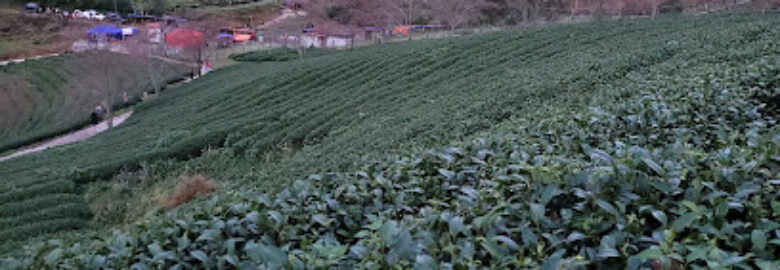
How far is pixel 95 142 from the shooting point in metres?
22.3

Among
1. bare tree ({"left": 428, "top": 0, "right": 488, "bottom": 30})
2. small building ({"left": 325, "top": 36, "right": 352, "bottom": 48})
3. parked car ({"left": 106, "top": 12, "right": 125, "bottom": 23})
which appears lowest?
small building ({"left": 325, "top": 36, "right": 352, "bottom": 48})

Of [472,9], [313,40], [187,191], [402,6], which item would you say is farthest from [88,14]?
[187,191]

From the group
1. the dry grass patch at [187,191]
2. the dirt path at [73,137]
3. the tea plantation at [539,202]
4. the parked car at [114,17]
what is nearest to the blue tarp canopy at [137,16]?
the parked car at [114,17]

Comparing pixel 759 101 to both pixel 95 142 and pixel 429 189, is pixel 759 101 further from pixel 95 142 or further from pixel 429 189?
pixel 95 142

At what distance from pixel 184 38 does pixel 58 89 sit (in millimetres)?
9818

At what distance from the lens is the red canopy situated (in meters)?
43.2

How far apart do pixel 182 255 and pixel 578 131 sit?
3307 millimetres

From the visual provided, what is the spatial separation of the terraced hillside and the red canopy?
2109 mm

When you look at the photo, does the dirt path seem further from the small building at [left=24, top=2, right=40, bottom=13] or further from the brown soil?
the small building at [left=24, top=2, right=40, bottom=13]

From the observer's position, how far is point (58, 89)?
38.3 metres

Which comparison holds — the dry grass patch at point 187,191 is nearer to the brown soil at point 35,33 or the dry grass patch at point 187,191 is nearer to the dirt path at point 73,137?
the dirt path at point 73,137

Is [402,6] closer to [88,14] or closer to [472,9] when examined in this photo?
[472,9]

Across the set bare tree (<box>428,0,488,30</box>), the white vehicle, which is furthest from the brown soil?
bare tree (<box>428,0,488,30</box>)

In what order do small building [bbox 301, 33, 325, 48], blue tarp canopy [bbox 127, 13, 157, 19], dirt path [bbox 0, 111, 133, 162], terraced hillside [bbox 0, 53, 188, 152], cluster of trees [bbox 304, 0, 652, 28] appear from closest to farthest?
dirt path [bbox 0, 111, 133, 162] < terraced hillside [bbox 0, 53, 188, 152] < cluster of trees [bbox 304, 0, 652, 28] < small building [bbox 301, 33, 325, 48] < blue tarp canopy [bbox 127, 13, 157, 19]
